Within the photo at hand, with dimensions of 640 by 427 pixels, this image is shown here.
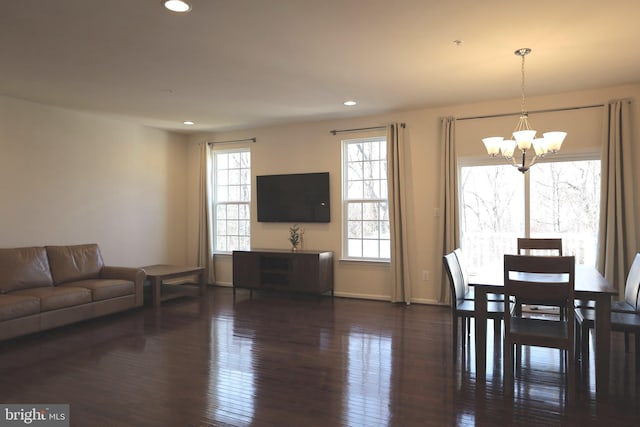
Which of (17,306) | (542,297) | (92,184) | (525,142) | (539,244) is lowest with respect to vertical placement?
(17,306)

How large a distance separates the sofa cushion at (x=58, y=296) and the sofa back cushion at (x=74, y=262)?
356 millimetres

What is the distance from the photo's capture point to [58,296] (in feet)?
14.4

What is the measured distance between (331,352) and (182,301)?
306cm

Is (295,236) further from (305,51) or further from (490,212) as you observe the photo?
(305,51)

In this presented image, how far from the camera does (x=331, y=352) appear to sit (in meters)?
3.72

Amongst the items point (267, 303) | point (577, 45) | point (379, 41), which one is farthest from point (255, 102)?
point (577, 45)

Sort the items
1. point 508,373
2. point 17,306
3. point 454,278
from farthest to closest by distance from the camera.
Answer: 1. point 17,306
2. point 454,278
3. point 508,373

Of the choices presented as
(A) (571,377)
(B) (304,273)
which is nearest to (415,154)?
(B) (304,273)

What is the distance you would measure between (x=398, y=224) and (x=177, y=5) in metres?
3.90

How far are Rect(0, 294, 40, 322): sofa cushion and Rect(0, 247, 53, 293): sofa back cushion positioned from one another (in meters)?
0.34

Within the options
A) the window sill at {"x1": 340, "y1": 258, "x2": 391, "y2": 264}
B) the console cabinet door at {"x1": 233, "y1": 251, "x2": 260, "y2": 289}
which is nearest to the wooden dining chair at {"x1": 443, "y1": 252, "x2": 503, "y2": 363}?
the window sill at {"x1": 340, "y1": 258, "x2": 391, "y2": 264}

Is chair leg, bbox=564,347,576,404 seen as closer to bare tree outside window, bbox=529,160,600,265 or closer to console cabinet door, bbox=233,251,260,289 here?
bare tree outside window, bbox=529,160,600,265

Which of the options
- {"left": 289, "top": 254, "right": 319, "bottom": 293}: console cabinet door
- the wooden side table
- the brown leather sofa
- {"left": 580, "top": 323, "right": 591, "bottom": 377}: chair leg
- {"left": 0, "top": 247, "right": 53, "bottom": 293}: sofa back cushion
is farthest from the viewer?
{"left": 289, "top": 254, "right": 319, "bottom": 293}: console cabinet door

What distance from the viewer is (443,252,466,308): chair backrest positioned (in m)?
3.42
